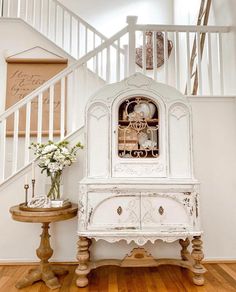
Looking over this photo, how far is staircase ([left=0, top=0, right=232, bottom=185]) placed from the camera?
250 centimetres

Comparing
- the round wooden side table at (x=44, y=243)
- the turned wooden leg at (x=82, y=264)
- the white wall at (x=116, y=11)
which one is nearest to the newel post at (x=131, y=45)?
the round wooden side table at (x=44, y=243)

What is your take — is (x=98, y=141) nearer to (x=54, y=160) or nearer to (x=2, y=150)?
(x=54, y=160)

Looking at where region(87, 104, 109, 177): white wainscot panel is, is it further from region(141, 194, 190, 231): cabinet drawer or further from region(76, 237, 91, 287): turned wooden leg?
region(76, 237, 91, 287): turned wooden leg

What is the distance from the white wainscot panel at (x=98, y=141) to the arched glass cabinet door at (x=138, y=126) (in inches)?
6.0

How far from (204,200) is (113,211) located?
1073 mm

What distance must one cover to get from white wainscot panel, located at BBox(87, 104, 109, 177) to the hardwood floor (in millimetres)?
905

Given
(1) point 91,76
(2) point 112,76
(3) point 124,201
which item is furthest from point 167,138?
(2) point 112,76

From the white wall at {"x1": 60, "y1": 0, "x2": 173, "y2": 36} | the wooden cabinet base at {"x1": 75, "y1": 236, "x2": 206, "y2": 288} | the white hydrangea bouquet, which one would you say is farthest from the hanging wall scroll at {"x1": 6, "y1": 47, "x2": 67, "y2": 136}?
the wooden cabinet base at {"x1": 75, "y1": 236, "x2": 206, "y2": 288}

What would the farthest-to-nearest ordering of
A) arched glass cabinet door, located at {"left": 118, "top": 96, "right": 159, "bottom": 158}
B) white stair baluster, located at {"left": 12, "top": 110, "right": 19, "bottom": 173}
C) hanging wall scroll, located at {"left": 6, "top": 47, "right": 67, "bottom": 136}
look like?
hanging wall scroll, located at {"left": 6, "top": 47, "right": 67, "bottom": 136} < white stair baluster, located at {"left": 12, "top": 110, "right": 19, "bottom": 173} < arched glass cabinet door, located at {"left": 118, "top": 96, "right": 159, "bottom": 158}

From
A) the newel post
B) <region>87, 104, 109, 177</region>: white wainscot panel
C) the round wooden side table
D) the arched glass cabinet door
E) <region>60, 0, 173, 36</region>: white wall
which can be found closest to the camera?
the round wooden side table

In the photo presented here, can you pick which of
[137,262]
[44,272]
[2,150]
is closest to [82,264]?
[44,272]

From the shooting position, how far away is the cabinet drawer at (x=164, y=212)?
2020 mm

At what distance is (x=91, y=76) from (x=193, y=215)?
242cm

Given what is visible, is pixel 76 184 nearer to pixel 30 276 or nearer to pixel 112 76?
pixel 30 276
